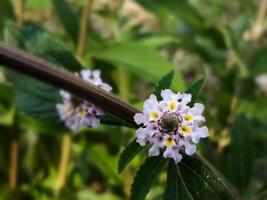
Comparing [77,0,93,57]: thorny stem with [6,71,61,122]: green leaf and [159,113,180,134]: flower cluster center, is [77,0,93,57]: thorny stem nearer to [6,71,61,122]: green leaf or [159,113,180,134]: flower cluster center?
[6,71,61,122]: green leaf

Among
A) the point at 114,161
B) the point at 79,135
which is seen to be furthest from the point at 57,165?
the point at 114,161

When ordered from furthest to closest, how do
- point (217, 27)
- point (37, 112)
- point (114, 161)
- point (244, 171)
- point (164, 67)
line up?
point (217, 27) → point (114, 161) → point (164, 67) → point (244, 171) → point (37, 112)

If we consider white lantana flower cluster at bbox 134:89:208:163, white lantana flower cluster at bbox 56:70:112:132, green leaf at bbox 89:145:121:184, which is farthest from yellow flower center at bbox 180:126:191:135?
green leaf at bbox 89:145:121:184

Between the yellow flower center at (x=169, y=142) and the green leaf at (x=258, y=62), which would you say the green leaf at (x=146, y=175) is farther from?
the green leaf at (x=258, y=62)

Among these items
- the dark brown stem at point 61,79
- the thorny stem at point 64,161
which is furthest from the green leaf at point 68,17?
the dark brown stem at point 61,79

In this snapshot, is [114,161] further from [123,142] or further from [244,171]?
[244,171]

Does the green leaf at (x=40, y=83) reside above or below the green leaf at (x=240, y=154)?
above
